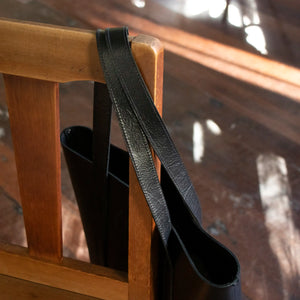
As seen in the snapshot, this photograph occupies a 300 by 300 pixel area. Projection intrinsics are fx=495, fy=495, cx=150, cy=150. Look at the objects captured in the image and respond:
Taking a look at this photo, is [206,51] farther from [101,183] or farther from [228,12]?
[101,183]

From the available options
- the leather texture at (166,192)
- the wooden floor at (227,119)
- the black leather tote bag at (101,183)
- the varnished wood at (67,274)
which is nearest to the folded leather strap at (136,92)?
the leather texture at (166,192)

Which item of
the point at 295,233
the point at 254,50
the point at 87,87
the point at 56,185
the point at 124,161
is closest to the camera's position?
the point at 56,185

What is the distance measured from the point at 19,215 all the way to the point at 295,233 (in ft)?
2.73

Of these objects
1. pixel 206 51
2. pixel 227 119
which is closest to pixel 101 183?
pixel 227 119

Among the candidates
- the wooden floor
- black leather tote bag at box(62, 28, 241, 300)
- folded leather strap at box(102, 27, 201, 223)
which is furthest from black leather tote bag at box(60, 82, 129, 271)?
the wooden floor

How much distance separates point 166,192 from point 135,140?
0.50ft

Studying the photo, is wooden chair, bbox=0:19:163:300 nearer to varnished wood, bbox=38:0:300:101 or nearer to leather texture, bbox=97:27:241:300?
leather texture, bbox=97:27:241:300

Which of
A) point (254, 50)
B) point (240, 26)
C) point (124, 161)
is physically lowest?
point (124, 161)

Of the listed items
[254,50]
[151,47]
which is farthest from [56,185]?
[254,50]

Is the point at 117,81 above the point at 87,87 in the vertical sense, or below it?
below

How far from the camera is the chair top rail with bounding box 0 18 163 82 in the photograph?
51 centimetres

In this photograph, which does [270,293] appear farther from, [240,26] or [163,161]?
[240,26]

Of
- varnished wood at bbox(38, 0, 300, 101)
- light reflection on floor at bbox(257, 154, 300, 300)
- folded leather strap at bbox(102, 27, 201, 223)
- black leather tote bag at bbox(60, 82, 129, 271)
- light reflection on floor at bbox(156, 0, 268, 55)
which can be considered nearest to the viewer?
folded leather strap at bbox(102, 27, 201, 223)

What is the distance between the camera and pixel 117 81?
51 centimetres
